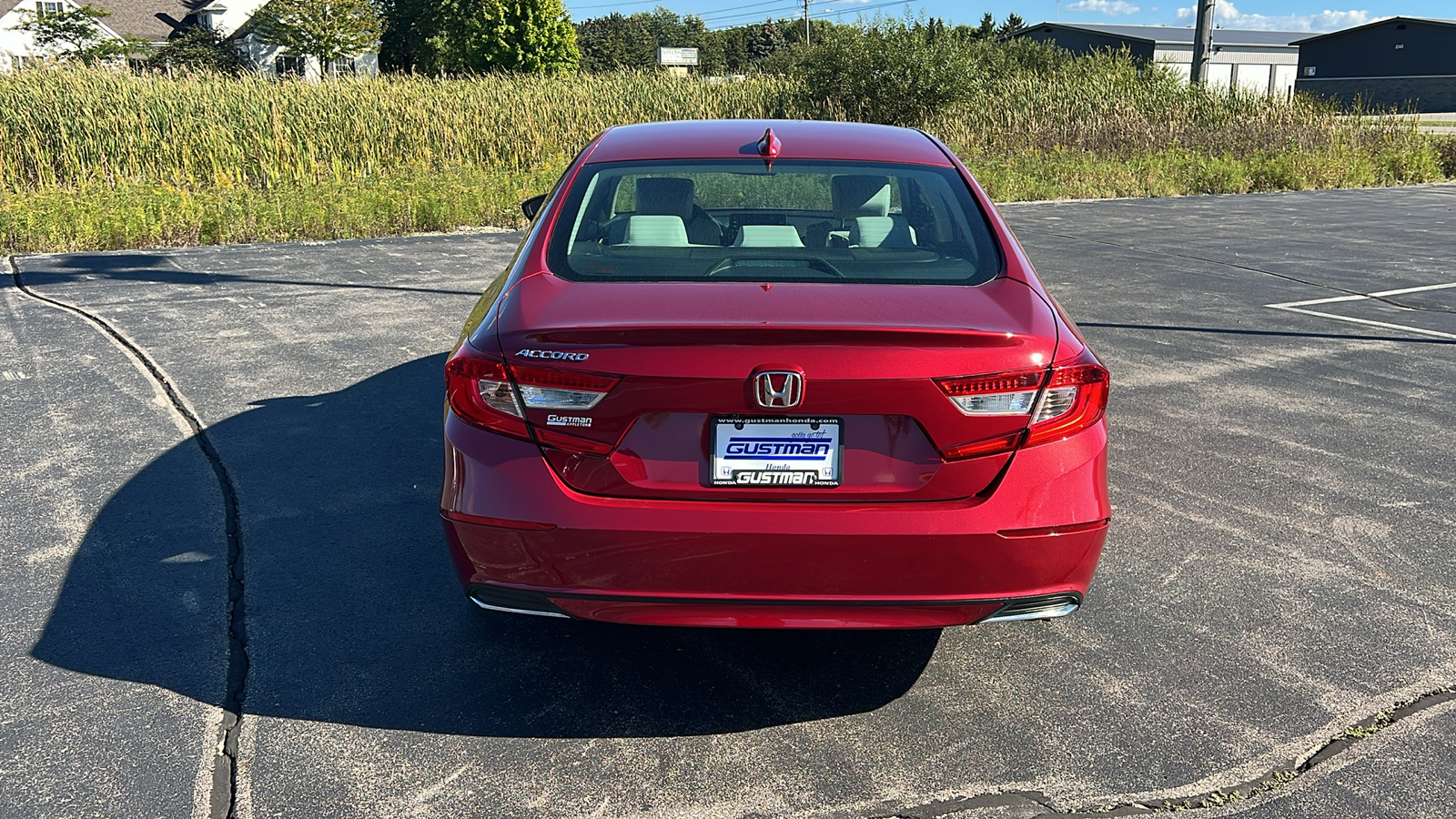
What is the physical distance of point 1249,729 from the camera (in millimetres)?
2941

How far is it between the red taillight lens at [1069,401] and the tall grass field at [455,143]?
37.6 ft

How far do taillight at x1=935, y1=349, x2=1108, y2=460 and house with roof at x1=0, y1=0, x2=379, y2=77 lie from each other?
182 ft

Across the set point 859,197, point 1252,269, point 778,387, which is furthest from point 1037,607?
point 1252,269

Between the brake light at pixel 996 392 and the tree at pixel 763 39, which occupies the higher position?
the tree at pixel 763 39

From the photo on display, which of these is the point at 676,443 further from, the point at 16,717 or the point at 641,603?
the point at 16,717

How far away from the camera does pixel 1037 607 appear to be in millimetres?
2779

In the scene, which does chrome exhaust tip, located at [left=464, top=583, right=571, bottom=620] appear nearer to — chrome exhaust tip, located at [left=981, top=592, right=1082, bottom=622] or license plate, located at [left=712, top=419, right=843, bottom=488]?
license plate, located at [left=712, top=419, right=843, bottom=488]

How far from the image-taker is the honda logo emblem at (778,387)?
258 cm

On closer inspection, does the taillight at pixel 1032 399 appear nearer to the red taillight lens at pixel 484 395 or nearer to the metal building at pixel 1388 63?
the red taillight lens at pixel 484 395

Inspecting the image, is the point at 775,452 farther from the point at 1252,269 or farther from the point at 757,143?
the point at 1252,269

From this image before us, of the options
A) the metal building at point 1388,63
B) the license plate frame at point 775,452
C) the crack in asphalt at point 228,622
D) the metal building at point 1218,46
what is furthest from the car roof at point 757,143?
the metal building at point 1218,46

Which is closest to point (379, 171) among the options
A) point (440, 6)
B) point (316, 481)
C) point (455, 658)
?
point (316, 481)

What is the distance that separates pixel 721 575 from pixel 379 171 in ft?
48.5

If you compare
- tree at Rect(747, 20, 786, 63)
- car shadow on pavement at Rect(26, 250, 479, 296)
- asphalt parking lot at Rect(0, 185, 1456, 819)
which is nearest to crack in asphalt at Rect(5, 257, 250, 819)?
asphalt parking lot at Rect(0, 185, 1456, 819)
